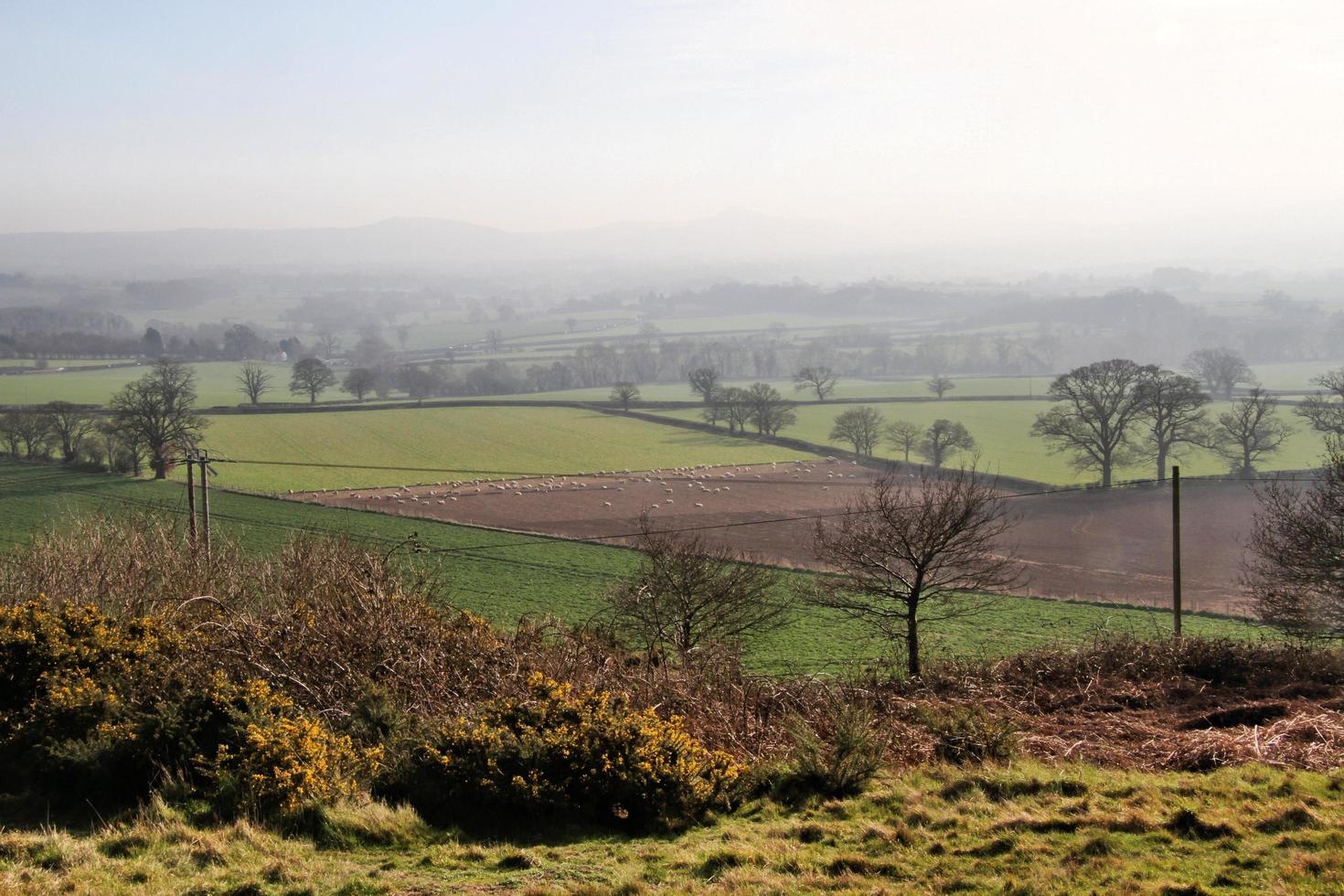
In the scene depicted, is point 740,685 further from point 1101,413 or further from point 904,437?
point 904,437

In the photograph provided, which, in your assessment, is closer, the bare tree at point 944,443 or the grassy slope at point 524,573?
the grassy slope at point 524,573

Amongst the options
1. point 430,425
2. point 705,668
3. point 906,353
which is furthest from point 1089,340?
point 705,668

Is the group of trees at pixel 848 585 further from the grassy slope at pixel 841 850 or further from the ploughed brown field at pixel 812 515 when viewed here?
the ploughed brown field at pixel 812 515

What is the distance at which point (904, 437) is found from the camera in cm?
5794

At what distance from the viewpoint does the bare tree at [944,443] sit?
5516cm

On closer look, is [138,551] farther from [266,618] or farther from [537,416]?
[537,416]

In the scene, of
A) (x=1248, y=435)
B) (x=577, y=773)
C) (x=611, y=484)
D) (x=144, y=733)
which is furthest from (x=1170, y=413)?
(x=144, y=733)

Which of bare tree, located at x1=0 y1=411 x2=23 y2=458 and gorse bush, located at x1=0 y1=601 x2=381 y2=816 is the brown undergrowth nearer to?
gorse bush, located at x1=0 y1=601 x2=381 y2=816

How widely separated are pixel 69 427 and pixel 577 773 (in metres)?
53.1

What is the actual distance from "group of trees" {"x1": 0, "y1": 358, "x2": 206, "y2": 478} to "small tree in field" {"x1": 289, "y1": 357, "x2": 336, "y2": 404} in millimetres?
23728

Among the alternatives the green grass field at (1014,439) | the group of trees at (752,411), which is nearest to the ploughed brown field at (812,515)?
the green grass field at (1014,439)

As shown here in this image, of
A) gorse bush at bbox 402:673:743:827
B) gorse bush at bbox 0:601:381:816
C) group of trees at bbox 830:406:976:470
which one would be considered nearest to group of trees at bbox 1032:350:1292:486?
group of trees at bbox 830:406:976:470

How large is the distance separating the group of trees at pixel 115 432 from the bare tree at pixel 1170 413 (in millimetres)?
45600

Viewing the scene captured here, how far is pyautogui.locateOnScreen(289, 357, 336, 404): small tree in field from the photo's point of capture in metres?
80.2
